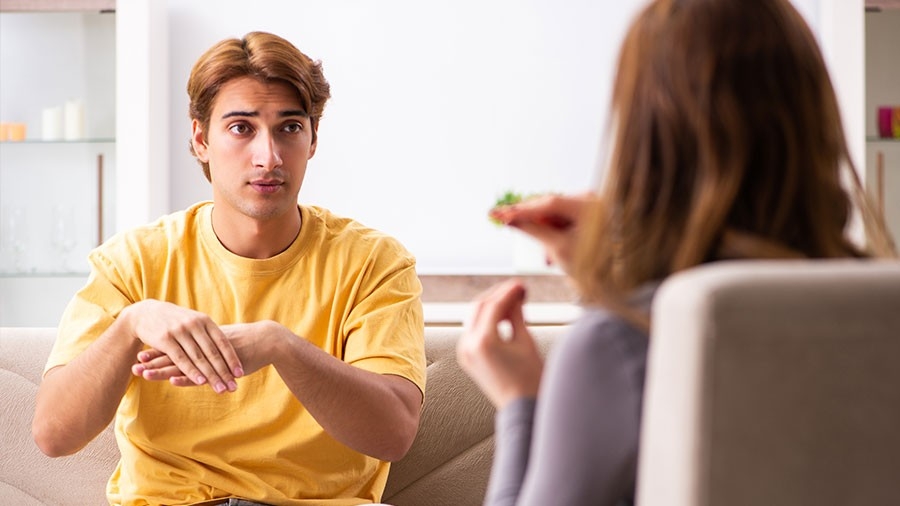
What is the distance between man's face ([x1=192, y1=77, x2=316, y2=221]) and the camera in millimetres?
1759

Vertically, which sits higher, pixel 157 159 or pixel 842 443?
pixel 157 159

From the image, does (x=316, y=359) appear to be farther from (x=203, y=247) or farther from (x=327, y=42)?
(x=327, y=42)

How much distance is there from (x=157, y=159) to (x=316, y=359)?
7.87 feet

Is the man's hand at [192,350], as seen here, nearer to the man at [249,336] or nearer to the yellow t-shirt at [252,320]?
the man at [249,336]

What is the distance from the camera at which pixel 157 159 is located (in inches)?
145

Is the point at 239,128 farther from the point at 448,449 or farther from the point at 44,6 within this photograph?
the point at 44,6

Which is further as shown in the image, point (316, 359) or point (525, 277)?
point (525, 277)

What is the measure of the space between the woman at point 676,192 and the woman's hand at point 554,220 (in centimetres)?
14

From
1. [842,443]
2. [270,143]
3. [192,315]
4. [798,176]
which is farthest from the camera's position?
[270,143]

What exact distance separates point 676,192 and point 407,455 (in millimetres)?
1244

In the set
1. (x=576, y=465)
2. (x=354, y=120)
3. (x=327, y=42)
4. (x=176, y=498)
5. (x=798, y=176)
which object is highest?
(x=327, y=42)

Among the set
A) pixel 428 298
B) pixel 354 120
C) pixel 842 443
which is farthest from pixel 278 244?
pixel 354 120

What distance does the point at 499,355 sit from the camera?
848 millimetres

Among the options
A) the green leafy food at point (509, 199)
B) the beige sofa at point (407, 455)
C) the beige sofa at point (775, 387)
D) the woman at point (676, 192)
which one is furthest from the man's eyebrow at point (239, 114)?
the green leafy food at point (509, 199)
